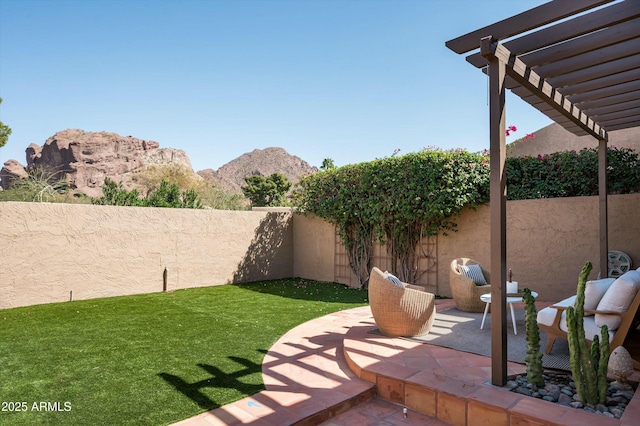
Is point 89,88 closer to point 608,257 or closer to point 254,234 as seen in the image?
point 254,234

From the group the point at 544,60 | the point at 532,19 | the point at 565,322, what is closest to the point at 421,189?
the point at 544,60

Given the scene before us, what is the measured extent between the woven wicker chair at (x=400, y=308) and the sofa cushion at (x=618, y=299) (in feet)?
5.80

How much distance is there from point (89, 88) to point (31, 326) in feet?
85.4

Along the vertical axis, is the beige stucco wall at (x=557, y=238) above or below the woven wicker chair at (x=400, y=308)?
above

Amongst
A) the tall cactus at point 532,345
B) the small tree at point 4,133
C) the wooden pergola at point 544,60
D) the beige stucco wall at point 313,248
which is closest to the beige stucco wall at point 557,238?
the wooden pergola at point 544,60

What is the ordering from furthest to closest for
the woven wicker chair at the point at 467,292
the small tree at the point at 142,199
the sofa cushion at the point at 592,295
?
the small tree at the point at 142,199, the woven wicker chair at the point at 467,292, the sofa cushion at the point at 592,295

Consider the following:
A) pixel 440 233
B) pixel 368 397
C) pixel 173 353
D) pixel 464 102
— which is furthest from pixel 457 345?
pixel 464 102

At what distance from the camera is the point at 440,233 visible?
8.76m

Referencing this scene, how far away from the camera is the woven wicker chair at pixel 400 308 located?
185 inches

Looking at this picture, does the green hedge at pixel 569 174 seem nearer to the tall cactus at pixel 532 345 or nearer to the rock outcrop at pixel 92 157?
the tall cactus at pixel 532 345

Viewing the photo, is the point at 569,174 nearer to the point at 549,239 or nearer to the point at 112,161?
the point at 549,239

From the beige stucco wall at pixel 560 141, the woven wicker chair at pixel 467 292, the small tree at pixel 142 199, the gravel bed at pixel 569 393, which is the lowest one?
the gravel bed at pixel 569 393

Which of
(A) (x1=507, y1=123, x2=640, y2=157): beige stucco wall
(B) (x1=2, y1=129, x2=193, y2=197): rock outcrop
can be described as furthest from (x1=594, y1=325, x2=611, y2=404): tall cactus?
(B) (x1=2, y1=129, x2=193, y2=197): rock outcrop

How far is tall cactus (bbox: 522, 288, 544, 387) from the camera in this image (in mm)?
2984
